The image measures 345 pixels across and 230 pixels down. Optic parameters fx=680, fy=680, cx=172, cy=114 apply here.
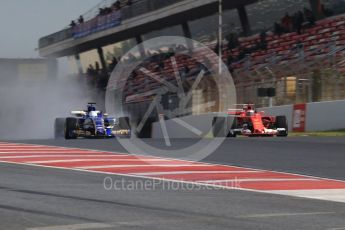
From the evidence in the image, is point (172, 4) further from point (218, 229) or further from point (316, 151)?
point (218, 229)

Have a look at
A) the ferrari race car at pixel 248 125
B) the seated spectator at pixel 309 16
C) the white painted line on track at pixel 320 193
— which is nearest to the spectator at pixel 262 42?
the seated spectator at pixel 309 16

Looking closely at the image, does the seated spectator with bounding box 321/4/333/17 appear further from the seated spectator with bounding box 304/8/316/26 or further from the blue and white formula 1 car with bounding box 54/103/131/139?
the blue and white formula 1 car with bounding box 54/103/131/139

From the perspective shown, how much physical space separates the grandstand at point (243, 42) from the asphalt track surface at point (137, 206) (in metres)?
14.6

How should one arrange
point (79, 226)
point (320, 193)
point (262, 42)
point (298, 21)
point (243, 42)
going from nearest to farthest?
1. point (79, 226)
2. point (320, 193)
3. point (298, 21)
4. point (262, 42)
5. point (243, 42)

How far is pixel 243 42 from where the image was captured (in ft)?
122

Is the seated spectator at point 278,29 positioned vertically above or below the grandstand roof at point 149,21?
below

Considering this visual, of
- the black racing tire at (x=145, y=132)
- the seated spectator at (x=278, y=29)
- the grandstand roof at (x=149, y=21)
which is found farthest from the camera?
the grandstand roof at (x=149, y=21)

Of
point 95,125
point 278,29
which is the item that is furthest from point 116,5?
point 95,125

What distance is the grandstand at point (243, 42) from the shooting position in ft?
80.7

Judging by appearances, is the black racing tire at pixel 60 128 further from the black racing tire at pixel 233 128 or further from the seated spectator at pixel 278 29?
the seated spectator at pixel 278 29

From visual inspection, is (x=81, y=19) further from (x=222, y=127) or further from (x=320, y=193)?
(x=320, y=193)

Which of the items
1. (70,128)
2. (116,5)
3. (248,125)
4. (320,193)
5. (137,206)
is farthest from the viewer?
(116,5)

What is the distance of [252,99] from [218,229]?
20.2m

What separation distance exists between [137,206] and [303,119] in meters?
17.2
